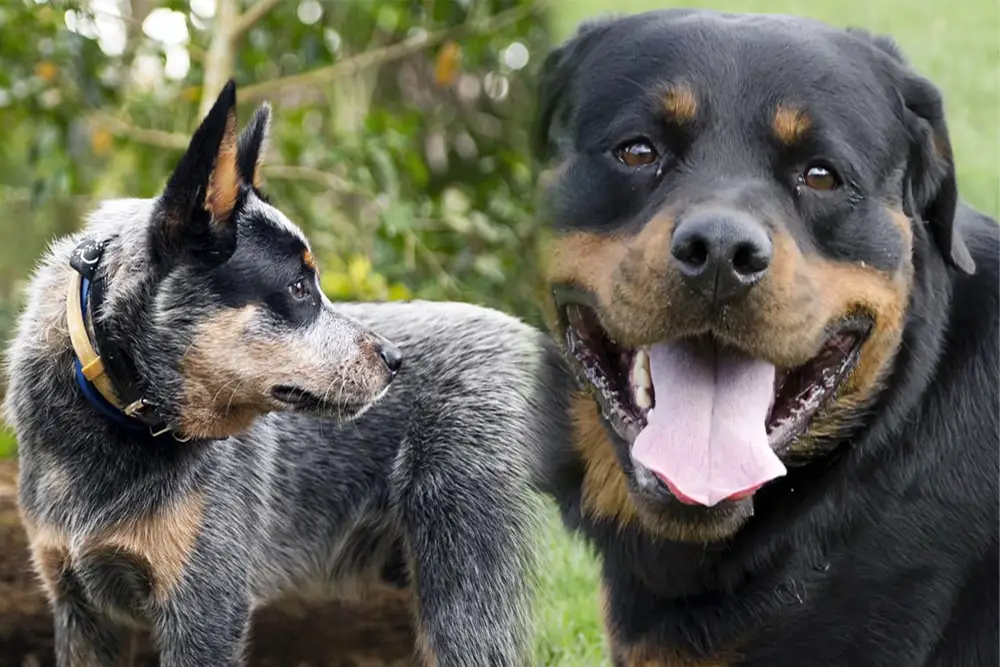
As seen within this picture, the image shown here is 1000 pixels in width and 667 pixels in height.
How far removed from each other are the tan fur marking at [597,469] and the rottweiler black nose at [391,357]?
2.86 ft

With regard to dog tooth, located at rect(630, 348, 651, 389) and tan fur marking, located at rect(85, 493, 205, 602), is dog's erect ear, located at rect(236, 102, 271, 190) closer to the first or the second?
tan fur marking, located at rect(85, 493, 205, 602)

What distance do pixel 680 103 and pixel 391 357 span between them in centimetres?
143

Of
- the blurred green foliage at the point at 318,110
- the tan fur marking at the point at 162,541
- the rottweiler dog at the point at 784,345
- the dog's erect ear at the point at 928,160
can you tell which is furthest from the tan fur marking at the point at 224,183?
the blurred green foliage at the point at 318,110

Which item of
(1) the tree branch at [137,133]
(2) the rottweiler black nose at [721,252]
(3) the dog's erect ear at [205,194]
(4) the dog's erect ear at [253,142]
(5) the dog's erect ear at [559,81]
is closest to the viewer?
(2) the rottweiler black nose at [721,252]

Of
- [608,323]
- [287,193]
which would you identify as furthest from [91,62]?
[608,323]

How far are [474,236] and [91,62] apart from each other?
1989 mm

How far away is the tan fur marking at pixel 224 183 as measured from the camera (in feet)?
10.4

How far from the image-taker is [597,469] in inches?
106

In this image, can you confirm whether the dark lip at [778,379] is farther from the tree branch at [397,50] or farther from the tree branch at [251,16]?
the tree branch at [251,16]

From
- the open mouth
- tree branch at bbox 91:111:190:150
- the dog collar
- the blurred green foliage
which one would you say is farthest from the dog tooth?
tree branch at bbox 91:111:190:150

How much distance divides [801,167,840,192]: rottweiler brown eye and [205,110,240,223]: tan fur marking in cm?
150

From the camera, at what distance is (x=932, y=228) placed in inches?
97.3

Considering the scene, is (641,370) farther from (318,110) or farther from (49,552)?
(318,110)

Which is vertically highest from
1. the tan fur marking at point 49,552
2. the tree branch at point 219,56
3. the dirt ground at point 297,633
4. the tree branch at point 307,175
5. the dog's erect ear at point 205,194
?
the dog's erect ear at point 205,194
